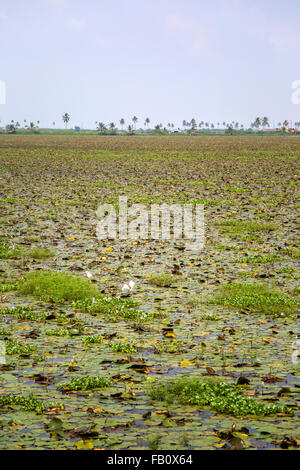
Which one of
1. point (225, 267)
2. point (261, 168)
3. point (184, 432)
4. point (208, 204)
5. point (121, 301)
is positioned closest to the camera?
point (184, 432)

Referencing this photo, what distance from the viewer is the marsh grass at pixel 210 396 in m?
5.48

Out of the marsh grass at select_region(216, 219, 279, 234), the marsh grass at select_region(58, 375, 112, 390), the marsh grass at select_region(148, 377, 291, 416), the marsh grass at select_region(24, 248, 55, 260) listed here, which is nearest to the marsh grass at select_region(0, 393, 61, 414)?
the marsh grass at select_region(58, 375, 112, 390)

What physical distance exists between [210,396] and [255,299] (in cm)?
385

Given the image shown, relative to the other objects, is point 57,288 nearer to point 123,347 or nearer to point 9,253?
point 123,347

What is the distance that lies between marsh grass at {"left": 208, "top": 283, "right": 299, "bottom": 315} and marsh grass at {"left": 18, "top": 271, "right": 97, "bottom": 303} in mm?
2353

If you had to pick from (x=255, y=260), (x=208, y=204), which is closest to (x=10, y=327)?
(x=255, y=260)

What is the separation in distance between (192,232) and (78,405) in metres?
10.9

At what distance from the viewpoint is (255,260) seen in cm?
1239

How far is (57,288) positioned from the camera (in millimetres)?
9898

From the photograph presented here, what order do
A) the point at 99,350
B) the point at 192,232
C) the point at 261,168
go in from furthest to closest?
the point at 261,168, the point at 192,232, the point at 99,350

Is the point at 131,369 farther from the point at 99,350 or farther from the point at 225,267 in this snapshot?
the point at 225,267

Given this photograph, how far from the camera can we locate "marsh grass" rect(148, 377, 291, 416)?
5480 millimetres
